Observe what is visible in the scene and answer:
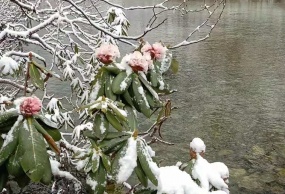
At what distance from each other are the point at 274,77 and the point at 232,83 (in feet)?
4.10

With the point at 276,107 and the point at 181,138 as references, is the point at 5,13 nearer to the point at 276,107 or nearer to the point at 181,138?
the point at 181,138

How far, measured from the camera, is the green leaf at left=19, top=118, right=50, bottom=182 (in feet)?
4.42

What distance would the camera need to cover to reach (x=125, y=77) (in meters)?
1.76

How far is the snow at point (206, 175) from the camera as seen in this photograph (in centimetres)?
221

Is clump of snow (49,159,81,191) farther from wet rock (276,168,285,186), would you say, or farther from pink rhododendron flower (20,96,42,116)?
wet rock (276,168,285,186)

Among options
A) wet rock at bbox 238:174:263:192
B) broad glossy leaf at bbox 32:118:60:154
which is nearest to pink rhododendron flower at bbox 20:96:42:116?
broad glossy leaf at bbox 32:118:60:154

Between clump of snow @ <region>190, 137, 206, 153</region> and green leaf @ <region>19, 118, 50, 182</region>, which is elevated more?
green leaf @ <region>19, 118, 50, 182</region>

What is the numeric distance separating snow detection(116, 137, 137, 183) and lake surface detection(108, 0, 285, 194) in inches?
159

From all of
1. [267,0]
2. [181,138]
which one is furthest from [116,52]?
[267,0]

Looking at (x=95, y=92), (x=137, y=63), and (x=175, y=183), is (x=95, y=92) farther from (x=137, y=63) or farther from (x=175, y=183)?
(x=175, y=183)

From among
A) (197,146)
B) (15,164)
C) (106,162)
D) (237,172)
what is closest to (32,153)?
(15,164)

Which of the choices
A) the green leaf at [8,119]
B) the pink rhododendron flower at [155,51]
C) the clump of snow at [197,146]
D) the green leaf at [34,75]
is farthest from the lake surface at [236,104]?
the green leaf at [8,119]

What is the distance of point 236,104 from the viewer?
29.5 feet

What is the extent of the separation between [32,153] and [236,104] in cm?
800
